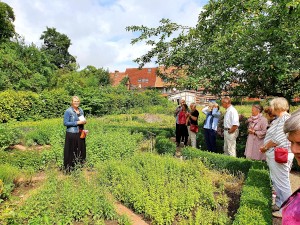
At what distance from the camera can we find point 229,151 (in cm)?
637

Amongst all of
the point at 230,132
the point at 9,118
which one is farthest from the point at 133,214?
the point at 9,118

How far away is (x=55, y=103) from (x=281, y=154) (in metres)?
16.1

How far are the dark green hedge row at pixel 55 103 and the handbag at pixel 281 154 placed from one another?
579 inches

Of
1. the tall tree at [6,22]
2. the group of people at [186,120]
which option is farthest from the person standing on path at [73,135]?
the tall tree at [6,22]

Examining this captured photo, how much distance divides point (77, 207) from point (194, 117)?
4.79 meters

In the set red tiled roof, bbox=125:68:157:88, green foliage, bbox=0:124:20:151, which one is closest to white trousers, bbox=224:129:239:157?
green foliage, bbox=0:124:20:151

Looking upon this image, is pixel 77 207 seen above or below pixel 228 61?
below

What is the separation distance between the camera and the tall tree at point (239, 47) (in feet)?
15.4

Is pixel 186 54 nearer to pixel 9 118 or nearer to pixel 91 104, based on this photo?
pixel 9 118

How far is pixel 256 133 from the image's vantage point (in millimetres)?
5371

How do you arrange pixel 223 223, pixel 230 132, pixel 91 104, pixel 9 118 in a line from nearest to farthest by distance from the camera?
pixel 223 223 < pixel 230 132 < pixel 9 118 < pixel 91 104

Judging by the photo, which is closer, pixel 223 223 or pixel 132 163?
pixel 223 223

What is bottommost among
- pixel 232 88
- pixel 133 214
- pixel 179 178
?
pixel 133 214

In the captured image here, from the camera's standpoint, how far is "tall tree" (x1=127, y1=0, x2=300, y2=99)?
4707 millimetres
